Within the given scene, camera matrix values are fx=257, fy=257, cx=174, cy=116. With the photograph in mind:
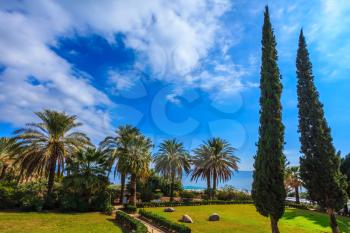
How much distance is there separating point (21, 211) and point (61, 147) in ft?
27.9

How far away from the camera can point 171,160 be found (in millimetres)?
52781

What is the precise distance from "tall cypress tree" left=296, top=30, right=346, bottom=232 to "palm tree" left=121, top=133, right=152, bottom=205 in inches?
896

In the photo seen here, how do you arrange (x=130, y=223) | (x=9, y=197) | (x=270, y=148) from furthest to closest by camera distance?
(x=9, y=197) < (x=130, y=223) < (x=270, y=148)

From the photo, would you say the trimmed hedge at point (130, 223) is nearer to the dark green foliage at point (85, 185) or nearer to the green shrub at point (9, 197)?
the dark green foliage at point (85, 185)

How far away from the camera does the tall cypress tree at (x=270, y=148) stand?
19.0 m

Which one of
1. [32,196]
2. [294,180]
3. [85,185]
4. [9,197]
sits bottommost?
[9,197]

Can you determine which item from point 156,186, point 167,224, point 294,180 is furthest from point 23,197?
point 294,180

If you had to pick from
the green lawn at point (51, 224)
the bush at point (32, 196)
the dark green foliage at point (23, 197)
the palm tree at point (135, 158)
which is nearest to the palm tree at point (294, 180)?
the palm tree at point (135, 158)

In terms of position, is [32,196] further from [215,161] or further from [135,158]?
[215,161]

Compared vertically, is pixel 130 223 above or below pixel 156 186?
below

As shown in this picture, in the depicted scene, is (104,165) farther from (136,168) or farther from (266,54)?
(266,54)

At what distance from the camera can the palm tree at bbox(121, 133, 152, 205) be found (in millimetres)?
37562

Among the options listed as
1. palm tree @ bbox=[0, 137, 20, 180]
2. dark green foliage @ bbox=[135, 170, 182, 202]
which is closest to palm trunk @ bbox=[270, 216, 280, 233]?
dark green foliage @ bbox=[135, 170, 182, 202]

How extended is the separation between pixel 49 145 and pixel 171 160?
2560cm
